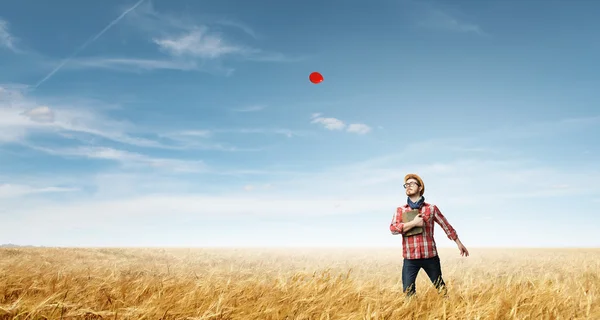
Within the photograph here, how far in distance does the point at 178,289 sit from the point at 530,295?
11.7ft

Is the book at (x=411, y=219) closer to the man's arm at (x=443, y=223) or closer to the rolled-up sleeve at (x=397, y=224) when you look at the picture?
the rolled-up sleeve at (x=397, y=224)

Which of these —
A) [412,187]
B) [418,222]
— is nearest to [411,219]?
[418,222]

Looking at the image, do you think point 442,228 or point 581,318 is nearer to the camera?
point 581,318

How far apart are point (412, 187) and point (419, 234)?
61 cm

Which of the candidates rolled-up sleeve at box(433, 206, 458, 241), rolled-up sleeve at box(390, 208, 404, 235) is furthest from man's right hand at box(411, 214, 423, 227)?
rolled-up sleeve at box(433, 206, 458, 241)

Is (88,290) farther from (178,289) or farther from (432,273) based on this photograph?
(432,273)

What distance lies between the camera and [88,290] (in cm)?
452

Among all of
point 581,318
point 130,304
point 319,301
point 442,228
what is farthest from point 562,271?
point 130,304

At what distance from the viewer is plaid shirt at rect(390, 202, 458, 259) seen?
5.78 metres

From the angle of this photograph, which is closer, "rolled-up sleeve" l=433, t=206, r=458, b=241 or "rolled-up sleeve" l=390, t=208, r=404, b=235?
"rolled-up sleeve" l=390, t=208, r=404, b=235

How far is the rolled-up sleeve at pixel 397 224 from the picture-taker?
5.81 m

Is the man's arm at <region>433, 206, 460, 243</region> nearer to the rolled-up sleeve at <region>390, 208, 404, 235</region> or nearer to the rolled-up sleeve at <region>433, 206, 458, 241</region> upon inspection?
the rolled-up sleeve at <region>433, 206, 458, 241</region>

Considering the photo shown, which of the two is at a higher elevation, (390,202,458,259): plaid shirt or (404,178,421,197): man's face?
(404,178,421,197): man's face

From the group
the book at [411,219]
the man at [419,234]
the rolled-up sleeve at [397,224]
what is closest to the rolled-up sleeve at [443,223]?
the man at [419,234]
